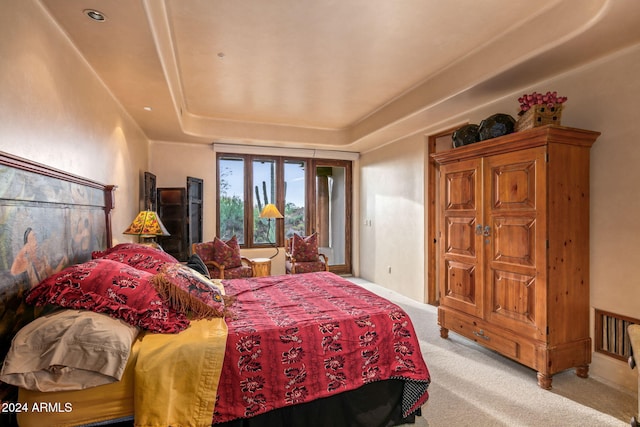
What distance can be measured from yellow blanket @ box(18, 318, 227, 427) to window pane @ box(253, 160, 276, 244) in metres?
4.54

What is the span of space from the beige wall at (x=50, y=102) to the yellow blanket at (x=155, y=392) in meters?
1.18

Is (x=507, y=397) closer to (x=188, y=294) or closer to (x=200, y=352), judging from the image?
(x=200, y=352)

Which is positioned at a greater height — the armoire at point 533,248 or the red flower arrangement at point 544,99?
the red flower arrangement at point 544,99

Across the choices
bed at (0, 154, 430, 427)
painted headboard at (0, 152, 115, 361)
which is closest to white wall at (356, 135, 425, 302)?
bed at (0, 154, 430, 427)

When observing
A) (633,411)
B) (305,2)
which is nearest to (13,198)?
(305,2)

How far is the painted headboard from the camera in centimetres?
148

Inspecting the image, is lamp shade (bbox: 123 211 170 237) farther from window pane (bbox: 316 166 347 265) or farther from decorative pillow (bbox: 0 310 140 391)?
window pane (bbox: 316 166 347 265)

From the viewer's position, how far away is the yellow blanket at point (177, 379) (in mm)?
1486

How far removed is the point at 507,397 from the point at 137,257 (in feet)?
9.39

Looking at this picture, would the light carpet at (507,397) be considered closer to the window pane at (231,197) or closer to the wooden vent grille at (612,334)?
the wooden vent grille at (612,334)

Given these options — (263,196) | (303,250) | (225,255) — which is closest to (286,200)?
(263,196)

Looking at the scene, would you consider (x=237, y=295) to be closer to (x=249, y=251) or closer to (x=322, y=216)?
(x=249, y=251)

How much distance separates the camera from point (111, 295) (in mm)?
1650

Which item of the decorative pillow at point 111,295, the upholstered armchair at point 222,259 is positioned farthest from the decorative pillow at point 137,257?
the upholstered armchair at point 222,259
